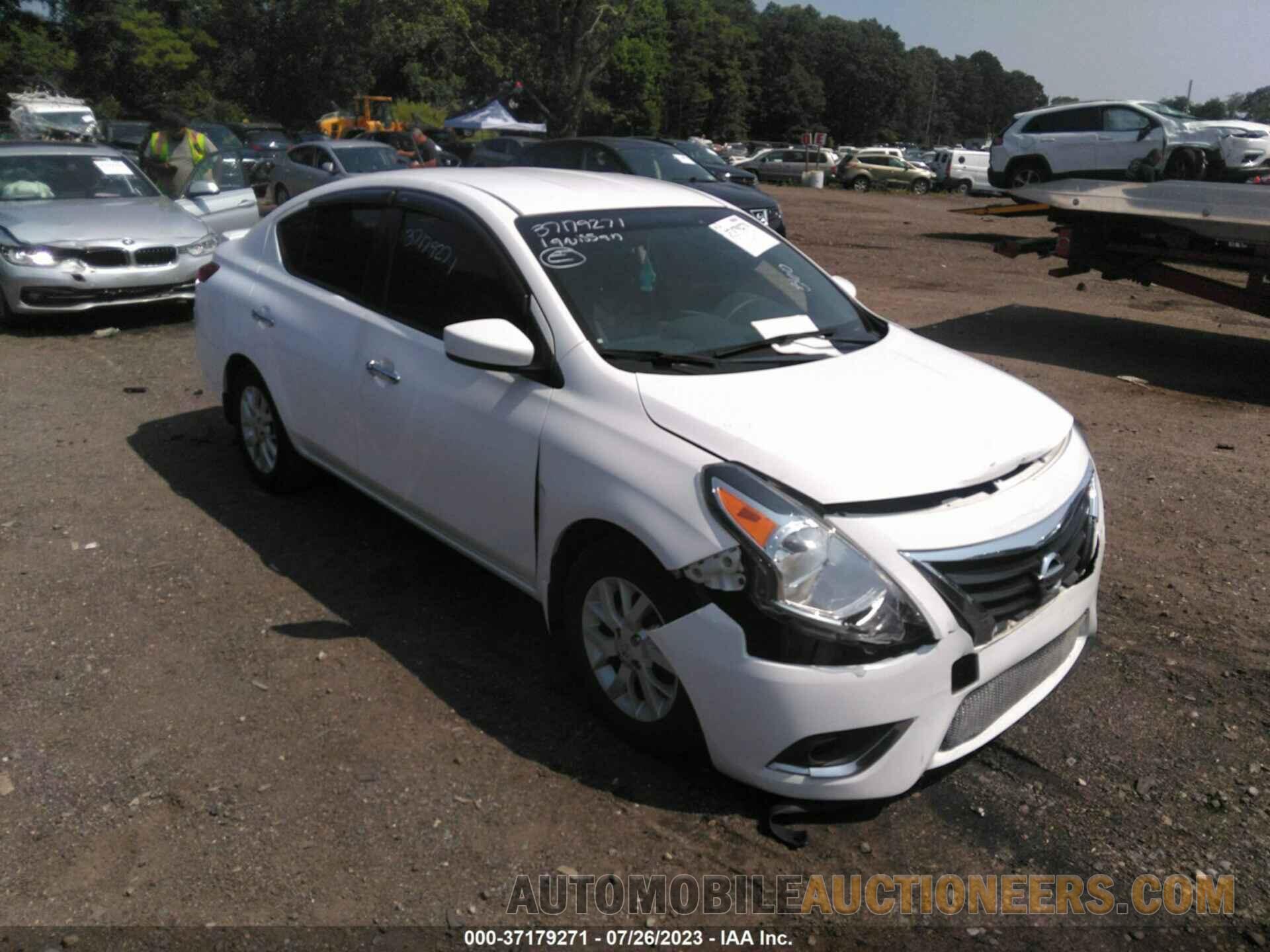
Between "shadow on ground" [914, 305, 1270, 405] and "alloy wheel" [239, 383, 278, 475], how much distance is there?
5.54 meters

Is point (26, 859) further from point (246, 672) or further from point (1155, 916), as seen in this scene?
point (1155, 916)

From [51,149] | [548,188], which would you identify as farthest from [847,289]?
[51,149]

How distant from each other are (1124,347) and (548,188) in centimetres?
749

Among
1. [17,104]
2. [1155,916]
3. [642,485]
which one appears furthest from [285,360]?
[17,104]

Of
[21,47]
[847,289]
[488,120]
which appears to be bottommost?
[847,289]

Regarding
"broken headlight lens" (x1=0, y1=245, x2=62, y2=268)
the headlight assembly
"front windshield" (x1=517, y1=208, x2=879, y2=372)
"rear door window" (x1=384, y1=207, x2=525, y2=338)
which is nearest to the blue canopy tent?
the headlight assembly

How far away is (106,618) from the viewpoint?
457cm

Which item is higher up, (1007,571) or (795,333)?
(795,333)

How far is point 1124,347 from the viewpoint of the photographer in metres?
10.3

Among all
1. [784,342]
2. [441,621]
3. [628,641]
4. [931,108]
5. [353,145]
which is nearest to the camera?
[628,641]

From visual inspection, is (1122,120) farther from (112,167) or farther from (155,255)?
(155,255)

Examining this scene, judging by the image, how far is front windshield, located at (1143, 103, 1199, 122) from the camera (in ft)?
63.7

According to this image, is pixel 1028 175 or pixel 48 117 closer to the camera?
pixel 1028 175

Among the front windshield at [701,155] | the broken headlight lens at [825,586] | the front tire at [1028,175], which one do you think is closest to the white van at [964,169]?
the front tire at [1028,175]
